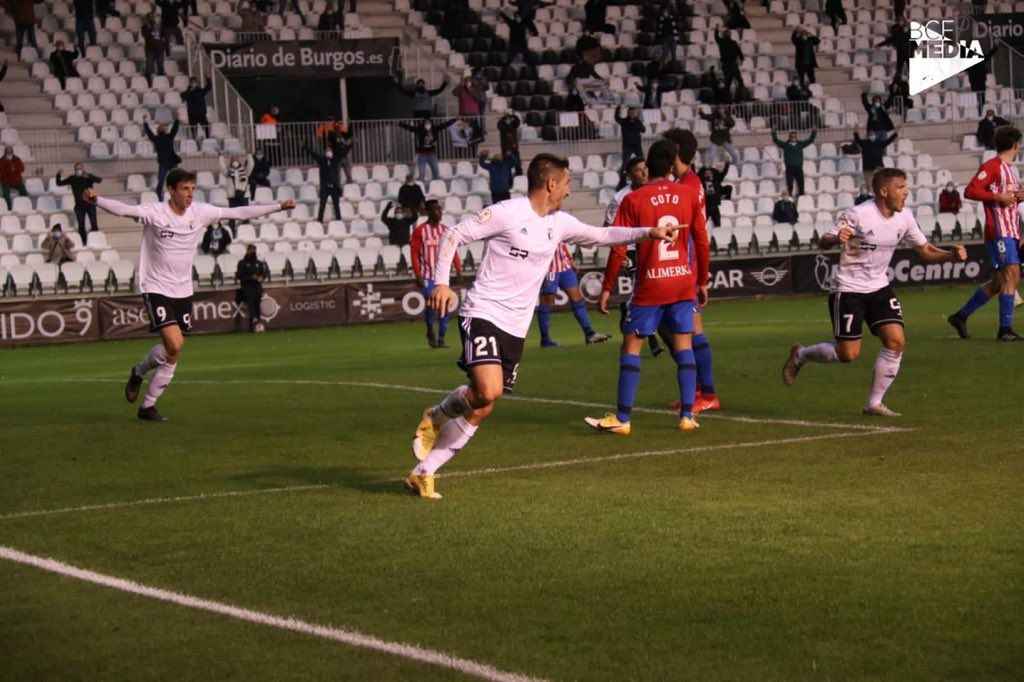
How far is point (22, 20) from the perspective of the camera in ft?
129

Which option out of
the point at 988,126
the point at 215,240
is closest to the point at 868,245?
the point at 215,240

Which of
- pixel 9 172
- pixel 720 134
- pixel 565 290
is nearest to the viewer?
pixel 565 290

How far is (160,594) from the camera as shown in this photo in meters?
7.42

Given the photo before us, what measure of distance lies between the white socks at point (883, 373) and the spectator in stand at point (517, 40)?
3066cm

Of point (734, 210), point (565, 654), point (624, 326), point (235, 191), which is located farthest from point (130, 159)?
point (565, 654)

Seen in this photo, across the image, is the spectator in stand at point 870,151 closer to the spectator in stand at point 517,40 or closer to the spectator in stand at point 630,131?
the spectator in stand at point 630,131

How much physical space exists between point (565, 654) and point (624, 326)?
296 inches

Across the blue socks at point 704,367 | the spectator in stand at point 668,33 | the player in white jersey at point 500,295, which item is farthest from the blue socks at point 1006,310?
the spectator in stand at point 668,33

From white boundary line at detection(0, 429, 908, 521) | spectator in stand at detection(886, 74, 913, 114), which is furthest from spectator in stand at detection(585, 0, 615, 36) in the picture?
white boundary line at detection(0, 429, 908, 521)

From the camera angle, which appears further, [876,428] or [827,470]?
[876,428]

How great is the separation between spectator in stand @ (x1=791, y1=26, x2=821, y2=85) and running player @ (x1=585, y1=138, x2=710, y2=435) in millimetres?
31792

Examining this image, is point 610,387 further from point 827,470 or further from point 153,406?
point 827,470

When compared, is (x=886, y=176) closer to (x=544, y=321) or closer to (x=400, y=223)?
(x=544, y=321)

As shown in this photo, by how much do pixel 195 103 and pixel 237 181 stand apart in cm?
301
